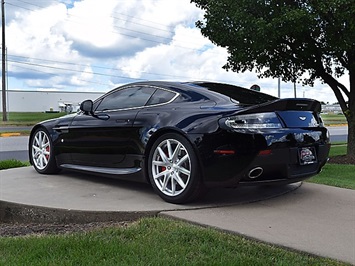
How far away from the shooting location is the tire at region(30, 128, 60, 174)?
5.92 meters

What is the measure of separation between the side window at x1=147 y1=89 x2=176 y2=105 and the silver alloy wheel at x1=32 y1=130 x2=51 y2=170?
200 centimetres

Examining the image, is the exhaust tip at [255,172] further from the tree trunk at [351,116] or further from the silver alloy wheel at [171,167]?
the tree trunk at [351,116]

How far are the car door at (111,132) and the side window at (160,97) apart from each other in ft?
0.27

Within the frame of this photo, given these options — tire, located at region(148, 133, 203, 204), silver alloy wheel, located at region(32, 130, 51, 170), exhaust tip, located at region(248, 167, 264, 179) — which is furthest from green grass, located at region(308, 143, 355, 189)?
silver alloy wheel, located at region(32, 130, 51, 170)

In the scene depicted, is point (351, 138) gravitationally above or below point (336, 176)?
above

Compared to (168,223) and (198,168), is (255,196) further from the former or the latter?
(168,223)

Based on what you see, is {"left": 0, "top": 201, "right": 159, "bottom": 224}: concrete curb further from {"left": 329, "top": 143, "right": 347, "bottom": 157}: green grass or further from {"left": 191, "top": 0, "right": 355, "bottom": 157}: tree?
{"left": 329, "top": 143, "right": 347, "bottom": 157}: green grass

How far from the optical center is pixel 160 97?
4723 mm

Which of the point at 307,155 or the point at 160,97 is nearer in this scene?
the point at 307,155

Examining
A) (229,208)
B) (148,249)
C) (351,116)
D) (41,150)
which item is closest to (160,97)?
(229,208)

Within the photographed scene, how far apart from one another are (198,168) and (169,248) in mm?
1145

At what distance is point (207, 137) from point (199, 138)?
0.08 m

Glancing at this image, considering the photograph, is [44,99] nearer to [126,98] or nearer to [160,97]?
[126,98]

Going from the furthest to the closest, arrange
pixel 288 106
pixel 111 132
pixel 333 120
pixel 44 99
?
pixel 44 99, pixel 333 120, pixel 111 132, pixel 288 106
